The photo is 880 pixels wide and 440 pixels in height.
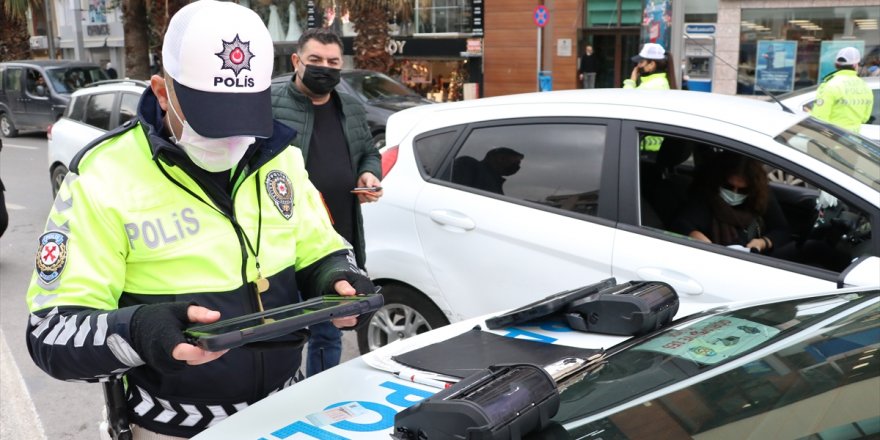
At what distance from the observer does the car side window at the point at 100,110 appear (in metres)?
8.54

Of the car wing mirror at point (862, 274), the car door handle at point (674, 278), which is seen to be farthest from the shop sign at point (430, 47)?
the car wing mirror at point (862, 274)

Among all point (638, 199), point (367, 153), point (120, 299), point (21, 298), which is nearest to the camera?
point (120, 299)

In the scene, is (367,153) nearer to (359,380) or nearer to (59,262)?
(359,380)

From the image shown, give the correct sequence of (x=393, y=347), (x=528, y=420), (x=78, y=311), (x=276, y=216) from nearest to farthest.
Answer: (x=528, y=420) < (x=78, y=311) < (x=276, y=216) < (x=393, y=347)

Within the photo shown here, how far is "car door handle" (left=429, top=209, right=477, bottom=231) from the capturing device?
3695 mm

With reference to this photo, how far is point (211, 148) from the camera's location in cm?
182

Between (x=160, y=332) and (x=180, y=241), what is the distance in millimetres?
274

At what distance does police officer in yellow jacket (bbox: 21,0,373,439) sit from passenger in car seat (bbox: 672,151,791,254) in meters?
2.28

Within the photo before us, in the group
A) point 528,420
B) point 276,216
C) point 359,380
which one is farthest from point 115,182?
point 528,420

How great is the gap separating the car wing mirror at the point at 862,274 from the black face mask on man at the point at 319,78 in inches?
→ 85.7

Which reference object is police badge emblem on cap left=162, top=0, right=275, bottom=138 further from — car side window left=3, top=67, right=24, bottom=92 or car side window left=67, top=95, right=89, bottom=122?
car side window left=3, top=67, right=24, bottom=92

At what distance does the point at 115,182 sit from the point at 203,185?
0.62 ft

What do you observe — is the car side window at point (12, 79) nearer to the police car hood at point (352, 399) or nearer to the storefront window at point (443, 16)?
the storefront window at point (443, 16)

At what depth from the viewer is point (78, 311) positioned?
1.69 metres
